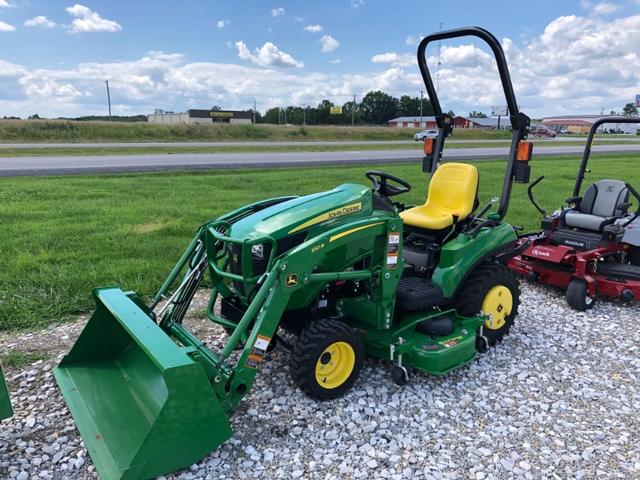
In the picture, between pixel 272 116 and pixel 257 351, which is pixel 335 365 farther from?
pixel 272 116

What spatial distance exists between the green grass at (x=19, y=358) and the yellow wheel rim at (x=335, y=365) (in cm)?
211

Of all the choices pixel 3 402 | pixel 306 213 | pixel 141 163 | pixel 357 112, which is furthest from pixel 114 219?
pixel 357 112

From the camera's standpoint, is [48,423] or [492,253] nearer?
[48,423]

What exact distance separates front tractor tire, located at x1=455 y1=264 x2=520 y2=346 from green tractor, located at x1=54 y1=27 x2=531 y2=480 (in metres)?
0.01

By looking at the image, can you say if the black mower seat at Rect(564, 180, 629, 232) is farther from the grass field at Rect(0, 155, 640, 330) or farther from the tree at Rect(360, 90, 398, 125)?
the tree at Rect(360, 90, 398, 125)

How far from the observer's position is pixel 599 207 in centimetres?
612

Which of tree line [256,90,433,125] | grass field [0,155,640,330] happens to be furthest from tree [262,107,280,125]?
grass field [0,155,640,330]

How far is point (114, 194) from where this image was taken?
10922mm

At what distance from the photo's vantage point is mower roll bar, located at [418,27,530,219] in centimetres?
416

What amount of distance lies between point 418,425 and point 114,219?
662 centimetres

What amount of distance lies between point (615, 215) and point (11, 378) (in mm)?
5917

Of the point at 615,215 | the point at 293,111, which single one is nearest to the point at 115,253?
the point at 615,215

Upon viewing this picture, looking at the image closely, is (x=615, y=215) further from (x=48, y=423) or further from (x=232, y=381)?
(x=48, y=423)

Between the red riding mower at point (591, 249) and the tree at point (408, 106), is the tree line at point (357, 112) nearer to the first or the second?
the tree at point (408, 106)
